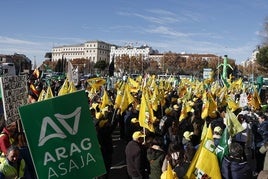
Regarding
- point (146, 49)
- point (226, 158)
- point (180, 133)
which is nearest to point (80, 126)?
point (226, 158)

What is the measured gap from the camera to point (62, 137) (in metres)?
3.35

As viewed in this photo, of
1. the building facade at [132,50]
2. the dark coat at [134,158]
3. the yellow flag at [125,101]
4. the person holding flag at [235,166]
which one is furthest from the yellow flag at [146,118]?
the building facade at [132,50]

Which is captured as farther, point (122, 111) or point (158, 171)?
point (122, 111)

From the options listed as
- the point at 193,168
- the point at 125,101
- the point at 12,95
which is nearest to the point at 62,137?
the point at 193,168

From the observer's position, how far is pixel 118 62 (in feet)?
378

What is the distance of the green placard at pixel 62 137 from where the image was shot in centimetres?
316

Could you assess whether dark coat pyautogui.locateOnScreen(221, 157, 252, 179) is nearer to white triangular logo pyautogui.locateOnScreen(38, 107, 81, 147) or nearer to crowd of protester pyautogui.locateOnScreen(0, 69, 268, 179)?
crowd of protester pyautogui.locateOnScreen(0, 69, 268, 179)

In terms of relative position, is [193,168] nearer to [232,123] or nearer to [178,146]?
[178,146]

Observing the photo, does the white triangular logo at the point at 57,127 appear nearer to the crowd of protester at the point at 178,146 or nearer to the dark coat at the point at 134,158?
the crowd of protester at the point at 178,146

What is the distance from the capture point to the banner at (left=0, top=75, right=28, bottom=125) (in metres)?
5.65

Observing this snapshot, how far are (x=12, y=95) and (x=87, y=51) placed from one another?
562ft

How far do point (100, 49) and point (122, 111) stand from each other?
166m

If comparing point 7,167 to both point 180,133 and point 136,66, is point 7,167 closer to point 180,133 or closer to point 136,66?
point 180,133

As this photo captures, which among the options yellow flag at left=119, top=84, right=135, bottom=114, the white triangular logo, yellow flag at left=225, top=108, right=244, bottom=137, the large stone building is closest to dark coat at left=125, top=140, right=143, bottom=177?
yellow flag at left=225, top=108, right=244, bottom=137
